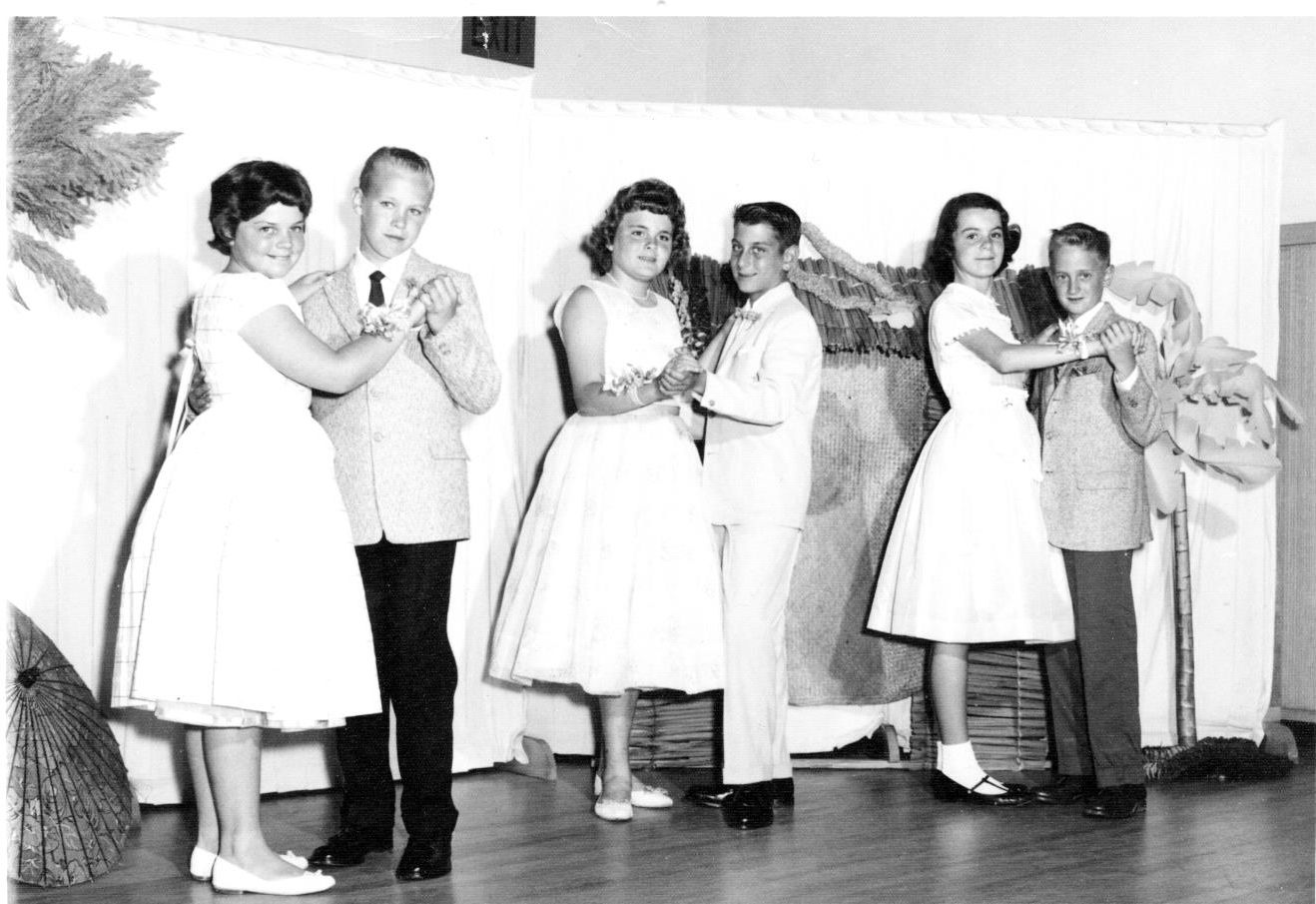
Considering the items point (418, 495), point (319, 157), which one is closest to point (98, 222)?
point (319, 157)

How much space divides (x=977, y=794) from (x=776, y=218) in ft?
5.05

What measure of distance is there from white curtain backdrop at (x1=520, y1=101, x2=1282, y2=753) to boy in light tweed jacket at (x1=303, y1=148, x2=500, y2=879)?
1.09m

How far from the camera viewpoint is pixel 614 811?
3.35m

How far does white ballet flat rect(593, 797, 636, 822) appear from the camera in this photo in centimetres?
335

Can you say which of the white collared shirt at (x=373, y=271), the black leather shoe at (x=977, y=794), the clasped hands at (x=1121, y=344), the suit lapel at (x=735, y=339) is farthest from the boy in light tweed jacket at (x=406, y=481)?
the clasped hands at (x=1121, y=344)

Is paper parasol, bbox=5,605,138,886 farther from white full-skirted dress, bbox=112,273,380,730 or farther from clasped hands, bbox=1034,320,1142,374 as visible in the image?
clasped hands, bbox=1034,320,1142,374

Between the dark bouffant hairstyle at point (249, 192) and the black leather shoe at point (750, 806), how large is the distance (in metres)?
1.69

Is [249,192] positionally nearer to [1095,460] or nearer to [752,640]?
[752,640]

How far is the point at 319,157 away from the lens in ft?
11.9

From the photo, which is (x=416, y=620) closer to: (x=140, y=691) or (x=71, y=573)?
(x=140, y=691)

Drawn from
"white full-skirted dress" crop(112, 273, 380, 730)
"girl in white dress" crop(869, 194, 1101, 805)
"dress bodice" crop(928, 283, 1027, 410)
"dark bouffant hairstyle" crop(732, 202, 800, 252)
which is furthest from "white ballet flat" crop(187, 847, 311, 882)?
"dress bodice" crop(928, 283, 1027, 410)

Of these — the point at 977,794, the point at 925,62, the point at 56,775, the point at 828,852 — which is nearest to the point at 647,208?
the point at 828,852

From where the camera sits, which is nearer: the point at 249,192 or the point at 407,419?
the point at 249,192

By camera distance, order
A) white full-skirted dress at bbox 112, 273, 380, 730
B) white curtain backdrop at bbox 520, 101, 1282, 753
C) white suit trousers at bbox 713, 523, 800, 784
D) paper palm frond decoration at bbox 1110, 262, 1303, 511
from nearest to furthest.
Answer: white full-skirted dress at bbox 112, 273, 380, 730, white suit trousers at bbox 713, 523, 800, 784, paper palm frond decoration at bbox 1110, 262, 1303, 511, white curtain backdrop at bbox 520, 101, 1282, 753
